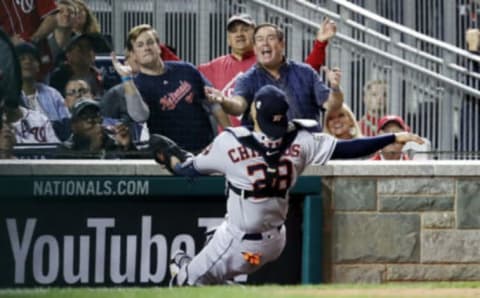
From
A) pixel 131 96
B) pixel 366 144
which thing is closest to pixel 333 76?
pixel 366 144

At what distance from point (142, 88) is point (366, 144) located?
208 cm

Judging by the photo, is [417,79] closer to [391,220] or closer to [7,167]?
[391,220]

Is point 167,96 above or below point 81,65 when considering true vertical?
below

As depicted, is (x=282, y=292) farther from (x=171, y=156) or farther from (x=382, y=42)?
(x=382, y=42)

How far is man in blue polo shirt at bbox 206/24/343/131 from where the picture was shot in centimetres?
1264

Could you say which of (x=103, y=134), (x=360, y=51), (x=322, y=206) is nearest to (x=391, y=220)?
(x=322, y=206)

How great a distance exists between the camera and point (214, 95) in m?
12.7

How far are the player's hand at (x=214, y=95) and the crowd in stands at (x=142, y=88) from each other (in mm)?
11

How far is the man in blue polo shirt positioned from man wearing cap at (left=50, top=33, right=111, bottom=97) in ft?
3.13

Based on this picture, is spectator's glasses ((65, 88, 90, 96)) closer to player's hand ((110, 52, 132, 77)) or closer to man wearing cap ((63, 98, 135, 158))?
man wearing cap ((63, 98, 135, 158))

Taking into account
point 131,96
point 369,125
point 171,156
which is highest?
point 131,96

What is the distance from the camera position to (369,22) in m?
13.4

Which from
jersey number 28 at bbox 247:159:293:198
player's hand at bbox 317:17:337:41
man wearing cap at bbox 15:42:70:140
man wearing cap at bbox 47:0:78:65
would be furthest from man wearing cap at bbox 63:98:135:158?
player's hand at bbox 317:17:337:41

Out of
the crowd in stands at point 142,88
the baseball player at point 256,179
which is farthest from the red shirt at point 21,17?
the baseball player at point 256,179
